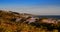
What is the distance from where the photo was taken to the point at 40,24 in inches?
193

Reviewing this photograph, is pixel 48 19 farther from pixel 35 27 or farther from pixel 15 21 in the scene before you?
pixel 15 21

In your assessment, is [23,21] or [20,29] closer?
[20,29]

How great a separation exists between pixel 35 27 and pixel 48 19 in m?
0.43

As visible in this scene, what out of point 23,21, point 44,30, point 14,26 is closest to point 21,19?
point 23,21

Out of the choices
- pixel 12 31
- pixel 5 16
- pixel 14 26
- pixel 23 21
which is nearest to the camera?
pixel 12 31

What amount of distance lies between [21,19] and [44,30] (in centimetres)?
102

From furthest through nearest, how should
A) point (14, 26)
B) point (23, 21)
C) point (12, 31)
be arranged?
point (23, 21) < point (14, 26) < point (12, 31)

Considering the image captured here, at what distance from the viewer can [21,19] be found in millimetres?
5348

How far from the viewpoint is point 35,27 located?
15.7ft

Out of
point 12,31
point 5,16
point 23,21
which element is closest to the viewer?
point 12,31

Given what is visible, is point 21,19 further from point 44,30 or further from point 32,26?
point 44,30

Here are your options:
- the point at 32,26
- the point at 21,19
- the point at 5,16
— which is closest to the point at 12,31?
the point at 32,26

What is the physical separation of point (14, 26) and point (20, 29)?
0.29m

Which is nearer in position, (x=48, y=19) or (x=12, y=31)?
(x=12, y=31)
